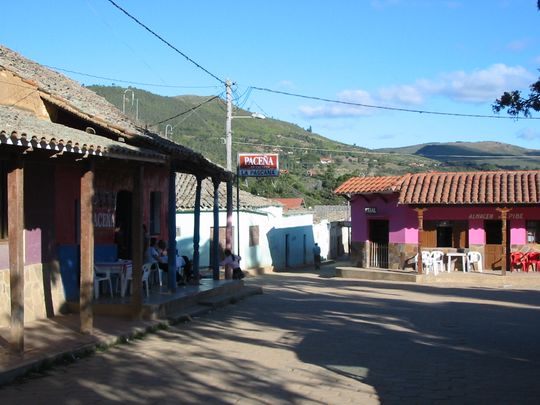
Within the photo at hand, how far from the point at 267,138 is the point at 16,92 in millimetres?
81486

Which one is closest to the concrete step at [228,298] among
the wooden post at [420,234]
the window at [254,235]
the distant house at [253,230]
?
the distant house at [253,230]

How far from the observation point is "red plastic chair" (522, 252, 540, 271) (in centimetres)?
3007

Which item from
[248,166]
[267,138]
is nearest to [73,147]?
[248,166]

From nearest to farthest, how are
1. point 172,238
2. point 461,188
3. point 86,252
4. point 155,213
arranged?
point 86,252, point 172,238, point 155,213, point 461,188

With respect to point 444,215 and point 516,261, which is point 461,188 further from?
point 516,261

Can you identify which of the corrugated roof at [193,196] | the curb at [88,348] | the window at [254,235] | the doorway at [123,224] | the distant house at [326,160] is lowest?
the curb at [88,348]

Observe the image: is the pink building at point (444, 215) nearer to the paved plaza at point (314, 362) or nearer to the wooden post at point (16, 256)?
the paved plaza at point (314, 362)

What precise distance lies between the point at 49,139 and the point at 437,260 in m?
24.0

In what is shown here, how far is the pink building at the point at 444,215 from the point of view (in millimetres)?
29625

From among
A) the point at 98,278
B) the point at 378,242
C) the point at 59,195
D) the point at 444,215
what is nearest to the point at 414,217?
the point at 444,215

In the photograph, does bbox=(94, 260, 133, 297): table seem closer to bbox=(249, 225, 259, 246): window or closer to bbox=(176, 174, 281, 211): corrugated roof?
bbox=(176, 174, 281, 211): corrugated roof

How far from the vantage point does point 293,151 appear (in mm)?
81125

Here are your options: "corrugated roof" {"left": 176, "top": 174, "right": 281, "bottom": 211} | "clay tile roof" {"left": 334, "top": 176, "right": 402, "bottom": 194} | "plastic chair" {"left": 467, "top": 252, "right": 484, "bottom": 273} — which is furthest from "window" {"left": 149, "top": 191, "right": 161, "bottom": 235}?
"plastic chair" {"left": 467, "top": 252, "right": 484, "bottom": 273}

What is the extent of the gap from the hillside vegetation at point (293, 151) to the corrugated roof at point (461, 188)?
3134cm
